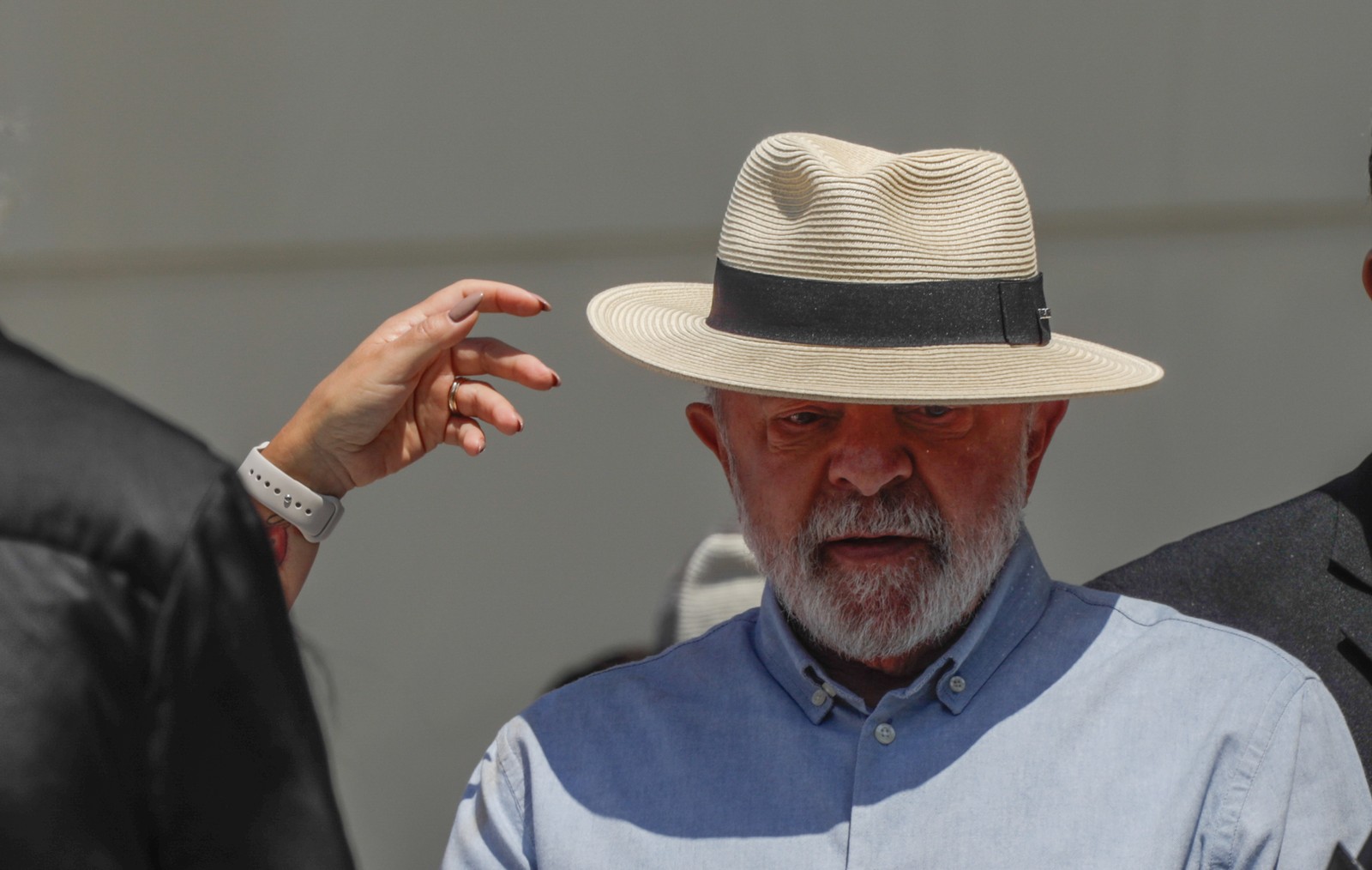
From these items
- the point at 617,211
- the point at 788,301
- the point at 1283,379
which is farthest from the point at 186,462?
the point at 1283,379

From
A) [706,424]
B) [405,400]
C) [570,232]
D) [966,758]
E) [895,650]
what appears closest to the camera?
[966,758]

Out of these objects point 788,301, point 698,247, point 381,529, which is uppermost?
point 788,301

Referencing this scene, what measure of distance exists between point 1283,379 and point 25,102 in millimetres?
3153

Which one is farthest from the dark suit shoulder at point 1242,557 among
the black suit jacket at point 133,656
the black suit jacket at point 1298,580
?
the black suit jacket at point 133,656

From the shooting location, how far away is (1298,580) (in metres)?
2.26

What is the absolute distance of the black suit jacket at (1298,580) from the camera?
2162 mm

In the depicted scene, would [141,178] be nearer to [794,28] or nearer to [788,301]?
[794,28]

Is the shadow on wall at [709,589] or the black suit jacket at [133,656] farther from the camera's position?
the shadow on wall at [709,589]

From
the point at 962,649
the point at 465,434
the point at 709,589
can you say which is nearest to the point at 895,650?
Answer: the point at 962,649

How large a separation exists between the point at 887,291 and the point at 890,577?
36 cm

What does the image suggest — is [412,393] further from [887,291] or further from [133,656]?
[133,656]

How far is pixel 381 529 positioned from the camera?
12.8 ft

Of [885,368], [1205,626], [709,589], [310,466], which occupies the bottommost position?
[709,589]

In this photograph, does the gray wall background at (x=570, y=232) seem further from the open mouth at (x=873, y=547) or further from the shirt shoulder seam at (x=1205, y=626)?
the open mouth at (x=873, y=547)
